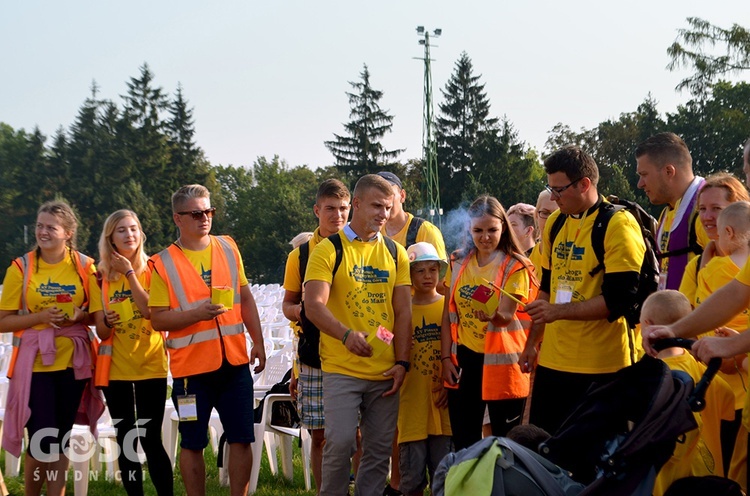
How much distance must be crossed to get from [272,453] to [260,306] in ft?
36.1

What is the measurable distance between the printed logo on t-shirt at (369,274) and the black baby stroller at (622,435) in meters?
2.13

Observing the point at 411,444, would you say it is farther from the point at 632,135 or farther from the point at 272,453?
the point at 632,135

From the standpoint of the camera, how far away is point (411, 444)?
20.0 ft

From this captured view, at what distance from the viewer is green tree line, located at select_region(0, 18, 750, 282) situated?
197 feet

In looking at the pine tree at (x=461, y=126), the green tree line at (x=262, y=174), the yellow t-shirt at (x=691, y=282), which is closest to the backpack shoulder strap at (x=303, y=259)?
the yellow t-shirt at (x=691, y=282)

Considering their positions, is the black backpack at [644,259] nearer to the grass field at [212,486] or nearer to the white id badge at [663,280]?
the white id badge at [663,280]

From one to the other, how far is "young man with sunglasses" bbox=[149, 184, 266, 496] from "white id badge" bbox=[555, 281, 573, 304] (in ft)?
6.89

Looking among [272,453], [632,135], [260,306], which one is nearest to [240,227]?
[632,135]

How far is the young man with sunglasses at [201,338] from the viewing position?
593cm

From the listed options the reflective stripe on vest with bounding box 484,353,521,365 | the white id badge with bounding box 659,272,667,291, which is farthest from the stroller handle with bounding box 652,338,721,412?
the reflective stripe on vest with bounding box 484,353,521,365

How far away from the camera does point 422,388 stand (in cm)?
612

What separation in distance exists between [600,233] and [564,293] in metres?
0.39

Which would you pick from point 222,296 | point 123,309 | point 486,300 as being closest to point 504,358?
point 486,300

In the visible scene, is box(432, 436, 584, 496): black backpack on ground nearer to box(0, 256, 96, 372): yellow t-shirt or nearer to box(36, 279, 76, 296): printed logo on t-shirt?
box(0, 256, 96, 372): yellow t-shirt
